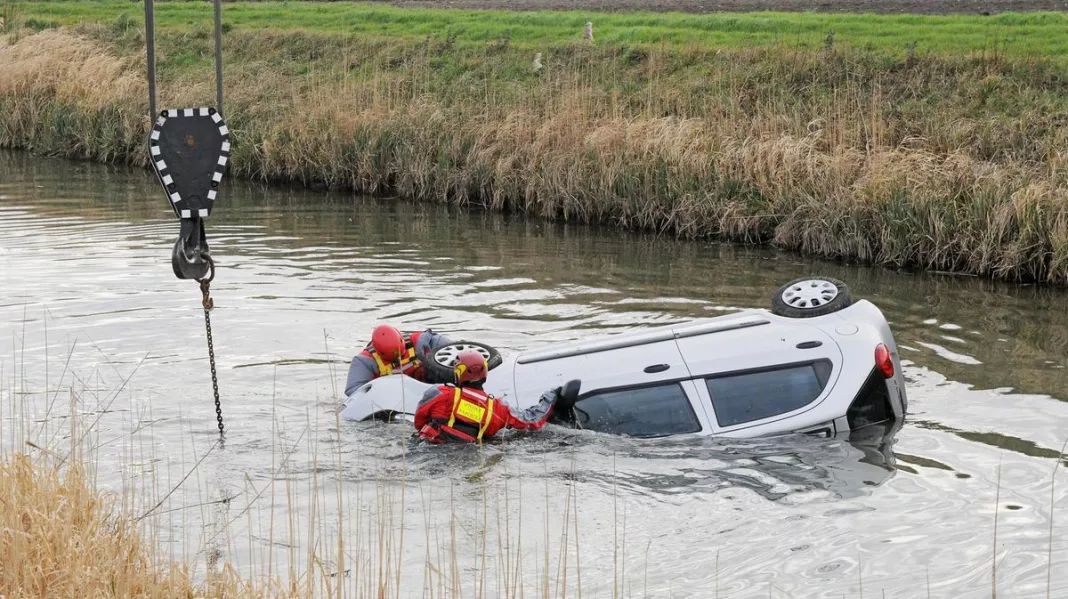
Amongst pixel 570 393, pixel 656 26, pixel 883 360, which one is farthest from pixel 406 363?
pixel 656 26

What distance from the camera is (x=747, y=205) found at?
61.3 ft

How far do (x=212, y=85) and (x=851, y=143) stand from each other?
15926 millimetres

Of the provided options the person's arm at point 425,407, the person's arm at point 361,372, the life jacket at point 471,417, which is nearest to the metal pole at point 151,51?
the person's arm at point 361,372

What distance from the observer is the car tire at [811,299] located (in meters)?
9.55

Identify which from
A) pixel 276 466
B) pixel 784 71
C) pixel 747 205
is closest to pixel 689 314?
pixel 747 205

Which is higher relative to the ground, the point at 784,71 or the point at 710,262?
the point at 784,71

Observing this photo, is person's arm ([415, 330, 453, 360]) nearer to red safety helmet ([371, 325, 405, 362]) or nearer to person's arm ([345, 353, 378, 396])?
red safety helmet ([371, 325, 405, 362])

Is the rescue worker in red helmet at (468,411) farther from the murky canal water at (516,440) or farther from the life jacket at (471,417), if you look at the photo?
the murky canal water at (516,440)

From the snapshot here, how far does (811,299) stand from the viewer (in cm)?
961

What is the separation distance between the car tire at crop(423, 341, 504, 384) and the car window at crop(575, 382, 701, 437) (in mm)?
898

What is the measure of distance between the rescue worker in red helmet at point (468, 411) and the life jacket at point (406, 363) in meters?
0.92

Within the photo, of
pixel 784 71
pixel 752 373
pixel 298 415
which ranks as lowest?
pixel 298 415

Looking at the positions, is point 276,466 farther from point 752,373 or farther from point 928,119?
point 928,119

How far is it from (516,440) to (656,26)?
71.8 feet
